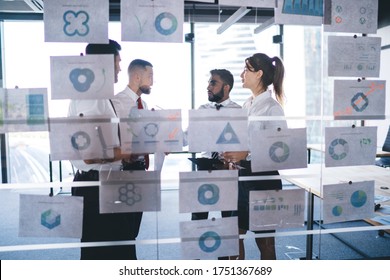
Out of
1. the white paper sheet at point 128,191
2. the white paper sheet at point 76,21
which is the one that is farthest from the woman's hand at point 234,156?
the white paper sheet at point 76,21

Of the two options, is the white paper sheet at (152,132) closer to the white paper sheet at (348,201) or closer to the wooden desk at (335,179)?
the white paper sheet at (348,201)

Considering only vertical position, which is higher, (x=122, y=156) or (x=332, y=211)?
(x=122, y=156)

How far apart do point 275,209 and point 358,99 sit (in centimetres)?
55

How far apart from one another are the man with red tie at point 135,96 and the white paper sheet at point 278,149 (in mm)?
465

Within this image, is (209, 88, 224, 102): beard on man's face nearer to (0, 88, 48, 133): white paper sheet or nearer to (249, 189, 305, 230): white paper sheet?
(249, 189, 305, 230): white paper sheet

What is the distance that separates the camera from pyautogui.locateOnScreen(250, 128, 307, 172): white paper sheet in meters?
1.24

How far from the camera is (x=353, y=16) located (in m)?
1.26

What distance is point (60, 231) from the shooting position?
121cm

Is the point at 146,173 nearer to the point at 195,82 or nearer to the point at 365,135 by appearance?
the point at 365,135

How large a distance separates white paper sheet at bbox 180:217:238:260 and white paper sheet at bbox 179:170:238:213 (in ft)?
0.22

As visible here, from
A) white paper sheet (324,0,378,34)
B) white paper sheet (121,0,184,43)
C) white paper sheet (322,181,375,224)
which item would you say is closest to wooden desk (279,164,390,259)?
white paper sheet (322,181,375,224)

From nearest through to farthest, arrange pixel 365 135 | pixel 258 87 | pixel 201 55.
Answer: pixel 365 135 < pixel 258 87 < pixel 201 55
